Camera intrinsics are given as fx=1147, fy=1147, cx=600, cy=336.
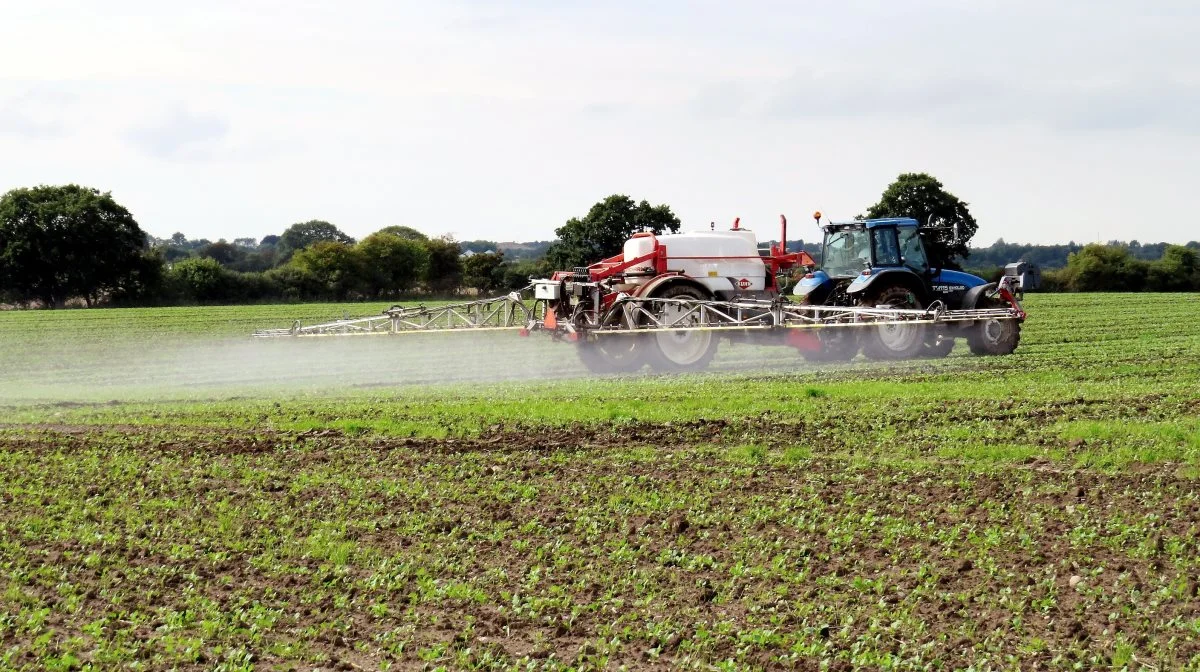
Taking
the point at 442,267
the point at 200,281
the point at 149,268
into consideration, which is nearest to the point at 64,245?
the point at 149,268

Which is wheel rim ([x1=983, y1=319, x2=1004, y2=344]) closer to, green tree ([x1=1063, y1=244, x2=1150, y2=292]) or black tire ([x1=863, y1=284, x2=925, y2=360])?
black tire ([x1=863, y1=284, x2=925, y2=360])

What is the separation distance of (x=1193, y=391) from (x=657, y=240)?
8468 millimetres

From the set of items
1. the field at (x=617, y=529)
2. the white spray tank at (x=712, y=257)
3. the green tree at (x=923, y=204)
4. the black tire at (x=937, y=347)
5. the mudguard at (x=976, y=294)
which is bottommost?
the field at (x=617, y=529)

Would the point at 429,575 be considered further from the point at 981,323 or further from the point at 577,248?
the point at 577,248

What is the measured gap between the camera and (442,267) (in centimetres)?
6519

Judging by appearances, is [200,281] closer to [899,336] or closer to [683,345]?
[683,345]

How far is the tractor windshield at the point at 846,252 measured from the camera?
2005 centimetres

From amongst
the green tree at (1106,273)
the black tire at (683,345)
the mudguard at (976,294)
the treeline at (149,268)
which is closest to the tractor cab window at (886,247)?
the mudguard at (976,294)

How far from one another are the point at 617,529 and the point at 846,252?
43.4ft

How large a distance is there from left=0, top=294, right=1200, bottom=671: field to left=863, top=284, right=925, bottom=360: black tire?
11.1 ft

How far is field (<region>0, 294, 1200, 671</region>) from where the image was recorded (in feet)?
19.6

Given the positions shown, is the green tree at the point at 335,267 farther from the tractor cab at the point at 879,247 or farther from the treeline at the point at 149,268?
the tractor cab at the point at 879,247

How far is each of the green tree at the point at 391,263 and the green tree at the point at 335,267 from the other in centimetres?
43

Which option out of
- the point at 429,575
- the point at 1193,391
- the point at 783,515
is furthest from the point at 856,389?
the point at 429,575
